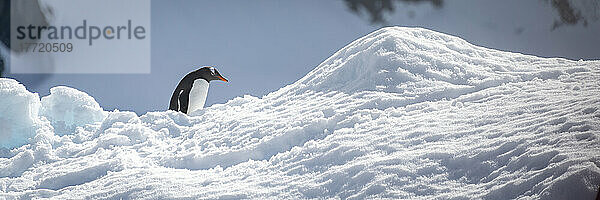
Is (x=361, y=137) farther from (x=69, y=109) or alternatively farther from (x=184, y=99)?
(x=184, y=99)

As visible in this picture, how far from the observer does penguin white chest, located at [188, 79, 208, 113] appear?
249cm

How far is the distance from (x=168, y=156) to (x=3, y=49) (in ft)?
3.60

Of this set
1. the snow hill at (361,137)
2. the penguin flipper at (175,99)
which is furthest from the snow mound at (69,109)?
the penguin flipper at (175,99)

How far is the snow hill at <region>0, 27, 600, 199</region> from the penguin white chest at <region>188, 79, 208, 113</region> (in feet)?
1.93

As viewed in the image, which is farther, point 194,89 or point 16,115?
point 194,89

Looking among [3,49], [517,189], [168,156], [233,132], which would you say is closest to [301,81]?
[233,132]

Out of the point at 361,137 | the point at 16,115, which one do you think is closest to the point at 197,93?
the point at 16,115

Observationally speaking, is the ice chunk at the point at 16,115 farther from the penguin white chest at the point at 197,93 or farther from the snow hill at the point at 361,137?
the penguin white chest at the point at 197,93

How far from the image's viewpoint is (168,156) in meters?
1.55

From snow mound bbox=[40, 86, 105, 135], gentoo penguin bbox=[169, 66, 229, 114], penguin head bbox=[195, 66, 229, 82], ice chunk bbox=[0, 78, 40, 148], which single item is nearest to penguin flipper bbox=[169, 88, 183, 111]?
gentoo penguin bbox=[169, 66, 229, 114]

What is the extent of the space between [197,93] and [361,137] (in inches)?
51.5

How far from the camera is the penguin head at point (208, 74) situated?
2.48m

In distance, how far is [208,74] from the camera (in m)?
2.50

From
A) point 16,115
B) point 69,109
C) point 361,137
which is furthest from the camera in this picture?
point 69,109
